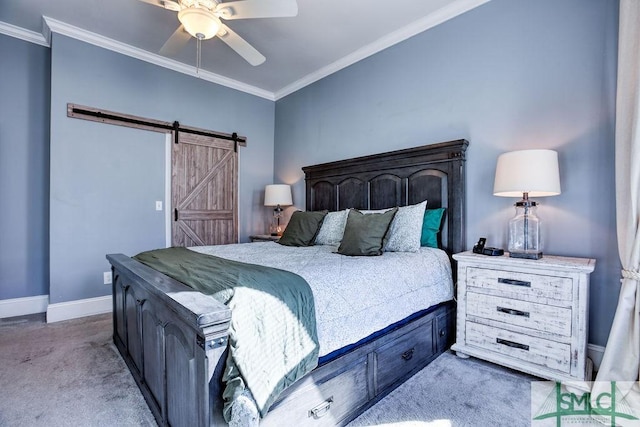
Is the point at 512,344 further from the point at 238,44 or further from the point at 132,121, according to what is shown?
the point at 132,121

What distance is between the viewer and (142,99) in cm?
376

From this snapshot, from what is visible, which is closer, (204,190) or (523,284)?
(523,284)

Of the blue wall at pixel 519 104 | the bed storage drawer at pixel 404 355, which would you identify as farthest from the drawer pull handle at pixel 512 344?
the blue wall at pixel 519 104

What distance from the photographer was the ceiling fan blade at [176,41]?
94.6 inches

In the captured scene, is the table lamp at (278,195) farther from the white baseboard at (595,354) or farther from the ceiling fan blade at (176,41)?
the white baseboard at (595,354)

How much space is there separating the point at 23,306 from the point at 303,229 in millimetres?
3175

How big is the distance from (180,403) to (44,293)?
11.0 ft

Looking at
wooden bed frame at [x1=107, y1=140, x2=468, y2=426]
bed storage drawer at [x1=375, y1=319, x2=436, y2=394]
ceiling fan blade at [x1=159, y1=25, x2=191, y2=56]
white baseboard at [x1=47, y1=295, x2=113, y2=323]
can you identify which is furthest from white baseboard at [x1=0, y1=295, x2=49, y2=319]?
bed storage drawer at [x1=375, y1=319, x2=436, y2=394]

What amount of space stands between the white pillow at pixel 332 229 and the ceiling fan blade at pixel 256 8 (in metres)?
1.78

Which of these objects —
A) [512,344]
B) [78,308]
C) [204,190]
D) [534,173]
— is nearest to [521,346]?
[512,344]

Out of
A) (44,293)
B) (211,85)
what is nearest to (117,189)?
(44,293)

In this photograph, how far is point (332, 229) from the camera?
122 inches

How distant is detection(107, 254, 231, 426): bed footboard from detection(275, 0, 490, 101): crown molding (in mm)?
3184

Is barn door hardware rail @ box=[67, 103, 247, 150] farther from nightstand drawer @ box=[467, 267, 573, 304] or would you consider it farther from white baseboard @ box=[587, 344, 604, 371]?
white baseboard @ box=[587, 344, 604, 371]
